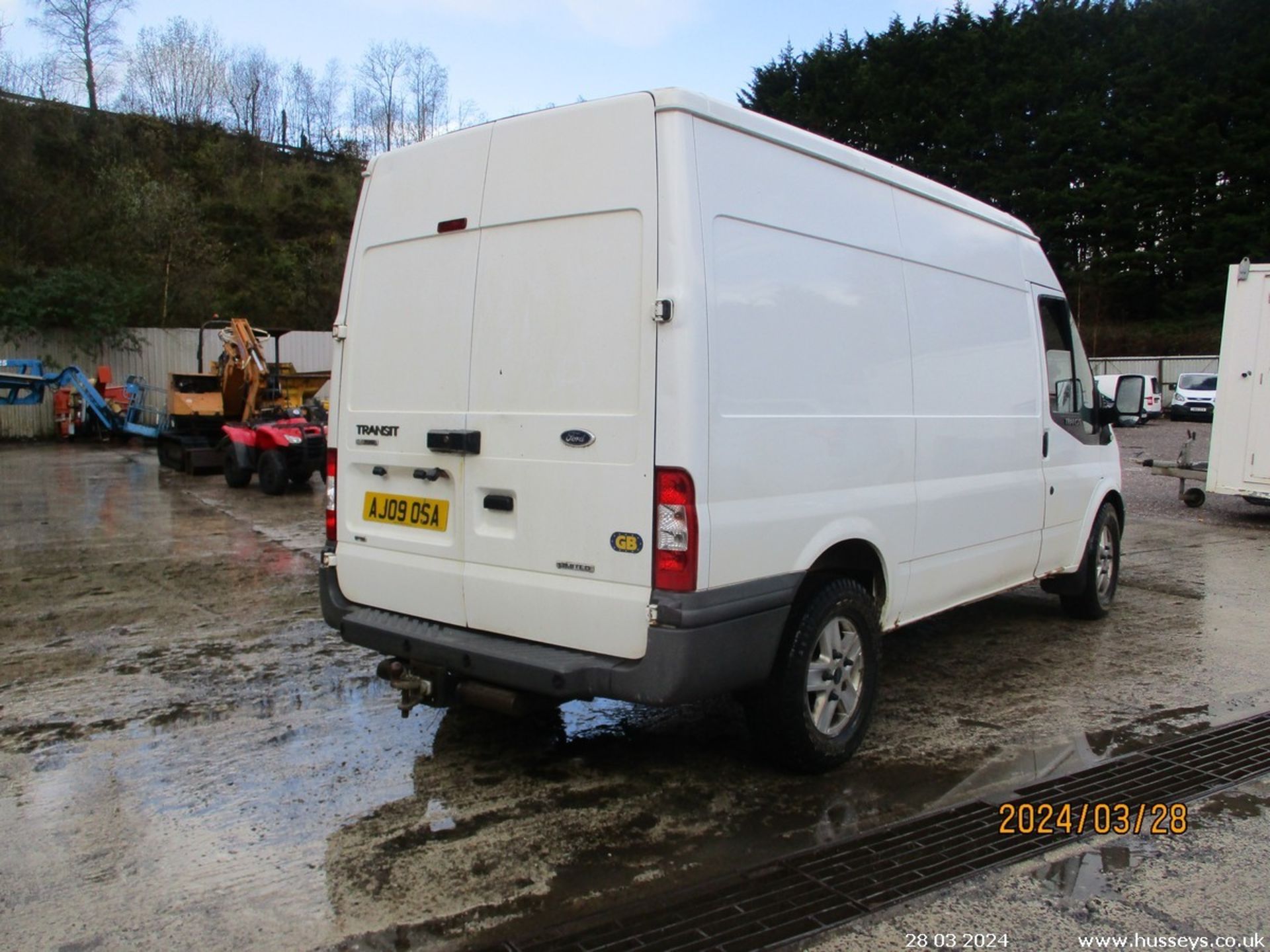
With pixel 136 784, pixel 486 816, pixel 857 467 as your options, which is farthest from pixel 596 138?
pixel 136 784

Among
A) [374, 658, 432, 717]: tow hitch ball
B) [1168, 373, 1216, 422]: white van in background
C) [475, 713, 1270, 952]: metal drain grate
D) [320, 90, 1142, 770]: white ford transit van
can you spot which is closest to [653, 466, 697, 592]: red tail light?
[320, 90, 1142, 770]: white ford transit van

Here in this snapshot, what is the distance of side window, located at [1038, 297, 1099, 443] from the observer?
6.06m

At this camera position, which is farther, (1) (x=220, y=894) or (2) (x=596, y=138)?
(2) (x=596, y=138)

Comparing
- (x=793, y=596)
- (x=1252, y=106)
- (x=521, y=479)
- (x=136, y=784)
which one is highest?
(x=1252, y=106)

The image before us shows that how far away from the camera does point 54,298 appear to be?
26.1 metres

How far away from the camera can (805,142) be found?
4.03m

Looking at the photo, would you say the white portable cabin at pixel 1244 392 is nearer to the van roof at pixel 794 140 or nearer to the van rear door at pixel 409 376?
the van roof at pixel 794 140

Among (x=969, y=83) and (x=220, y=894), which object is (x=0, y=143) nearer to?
(x=220, y=894)

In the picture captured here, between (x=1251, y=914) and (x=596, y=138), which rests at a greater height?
(x=596, y=138)

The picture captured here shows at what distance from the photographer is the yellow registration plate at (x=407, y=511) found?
13.4 ft

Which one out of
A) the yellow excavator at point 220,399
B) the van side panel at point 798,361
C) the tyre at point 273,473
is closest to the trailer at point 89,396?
the yellow excavator at point 220,399

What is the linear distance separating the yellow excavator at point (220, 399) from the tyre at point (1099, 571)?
1302 centimetres

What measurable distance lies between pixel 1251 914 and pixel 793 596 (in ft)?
5.74
